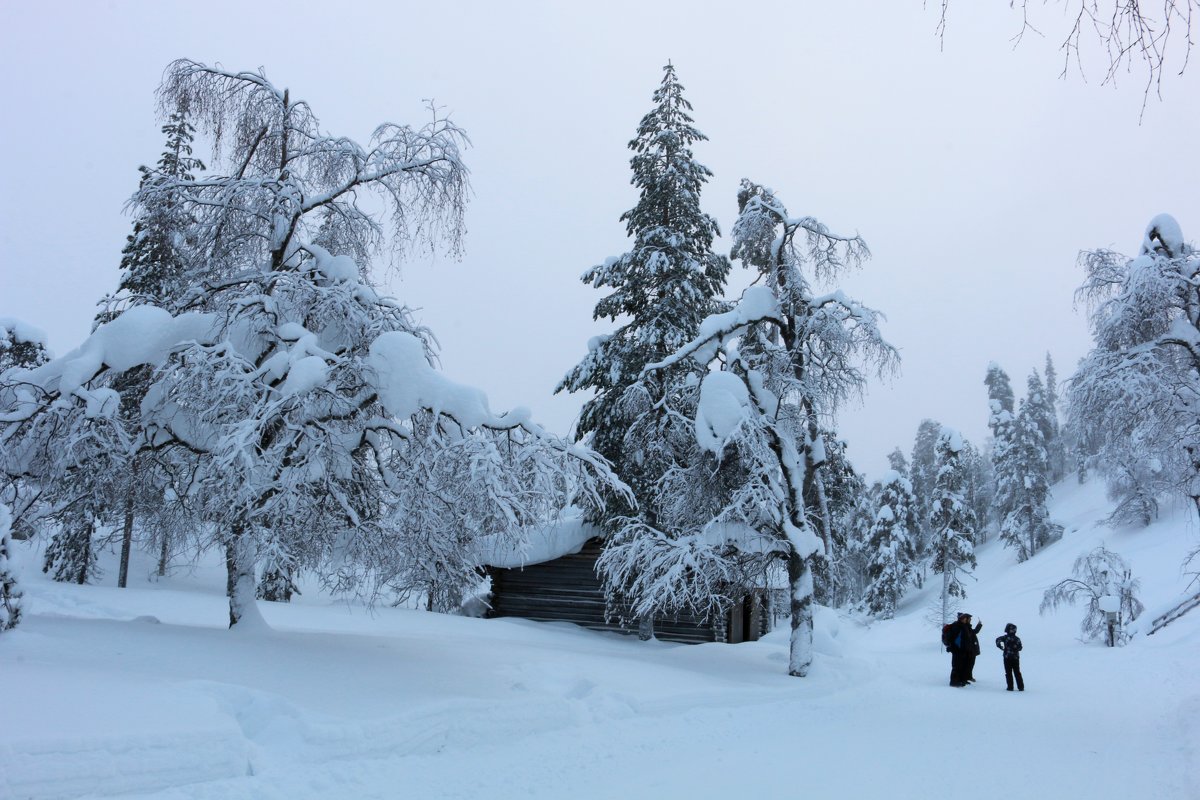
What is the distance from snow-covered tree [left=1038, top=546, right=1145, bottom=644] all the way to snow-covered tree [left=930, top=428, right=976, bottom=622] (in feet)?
47.7

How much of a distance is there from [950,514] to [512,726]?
4268 centimetres

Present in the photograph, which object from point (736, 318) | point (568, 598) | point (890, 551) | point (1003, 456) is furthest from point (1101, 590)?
point (1003, 456)

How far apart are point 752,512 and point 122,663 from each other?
395 inches

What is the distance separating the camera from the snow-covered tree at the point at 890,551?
5241cm

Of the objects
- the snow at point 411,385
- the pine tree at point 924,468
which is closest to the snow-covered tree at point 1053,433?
the pine tree at point 924,468

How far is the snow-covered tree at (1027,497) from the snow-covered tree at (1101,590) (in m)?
33.7

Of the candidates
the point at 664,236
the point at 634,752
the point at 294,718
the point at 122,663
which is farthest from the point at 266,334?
the point at 664,236

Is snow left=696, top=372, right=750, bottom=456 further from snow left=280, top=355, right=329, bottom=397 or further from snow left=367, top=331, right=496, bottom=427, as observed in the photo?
snow left=280, top=355, right=329, bottom=397

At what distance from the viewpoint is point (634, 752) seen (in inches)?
321

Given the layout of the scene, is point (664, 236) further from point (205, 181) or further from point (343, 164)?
point (205, 181)

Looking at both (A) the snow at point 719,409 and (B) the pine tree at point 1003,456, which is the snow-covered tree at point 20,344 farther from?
(B) the pine tree at point 1003,456

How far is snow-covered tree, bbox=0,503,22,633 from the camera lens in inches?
304

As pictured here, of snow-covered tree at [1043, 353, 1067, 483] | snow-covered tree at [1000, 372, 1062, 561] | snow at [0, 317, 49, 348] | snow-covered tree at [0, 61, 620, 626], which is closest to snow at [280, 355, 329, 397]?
snow-covered tree at [0, 61, 620, 626]

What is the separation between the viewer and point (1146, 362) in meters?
11.8
